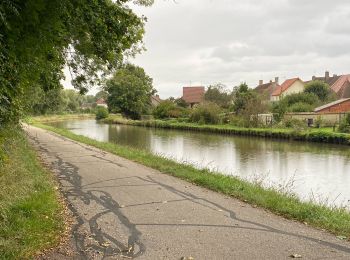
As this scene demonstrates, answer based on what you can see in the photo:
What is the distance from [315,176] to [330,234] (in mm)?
12492

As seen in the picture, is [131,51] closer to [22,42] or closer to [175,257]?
[22,42]

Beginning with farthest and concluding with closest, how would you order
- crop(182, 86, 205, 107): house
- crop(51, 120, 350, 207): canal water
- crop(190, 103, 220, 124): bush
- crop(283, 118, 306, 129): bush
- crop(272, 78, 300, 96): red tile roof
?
crop(182, 86, 205, 107): house, crop(272, 78, 300, 96): red tile roof, crop(190, 103, 220, 124): bush, crop(283, 118, 306, 129): bush, crop(51, 120, 350, 207): canal water

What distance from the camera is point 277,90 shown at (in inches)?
3472

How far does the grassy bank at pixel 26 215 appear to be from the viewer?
574cm

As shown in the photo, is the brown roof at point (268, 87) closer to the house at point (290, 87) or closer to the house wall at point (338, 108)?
the house at point (290, 87)

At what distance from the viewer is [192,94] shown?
97938 mm

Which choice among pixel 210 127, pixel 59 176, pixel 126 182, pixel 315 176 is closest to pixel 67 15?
pixel 126 182

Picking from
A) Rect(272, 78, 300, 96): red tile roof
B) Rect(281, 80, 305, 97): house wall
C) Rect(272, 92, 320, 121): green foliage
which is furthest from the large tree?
Rect(281, 80, 305, 97): house wall

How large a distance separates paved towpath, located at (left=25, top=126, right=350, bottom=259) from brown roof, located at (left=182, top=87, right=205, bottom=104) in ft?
278

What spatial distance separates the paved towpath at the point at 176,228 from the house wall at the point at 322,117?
37.4 meters

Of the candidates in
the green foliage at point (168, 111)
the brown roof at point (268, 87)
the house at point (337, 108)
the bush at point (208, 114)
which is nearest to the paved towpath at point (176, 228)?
the house at point (337, 108)

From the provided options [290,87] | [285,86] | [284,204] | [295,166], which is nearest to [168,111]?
[285,86]

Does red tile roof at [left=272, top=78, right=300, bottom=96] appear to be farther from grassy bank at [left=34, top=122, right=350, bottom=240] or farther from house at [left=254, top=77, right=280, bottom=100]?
grassy bank at [left=34, top=122, right=350, bottom=240]

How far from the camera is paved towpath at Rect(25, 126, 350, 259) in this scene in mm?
5859
